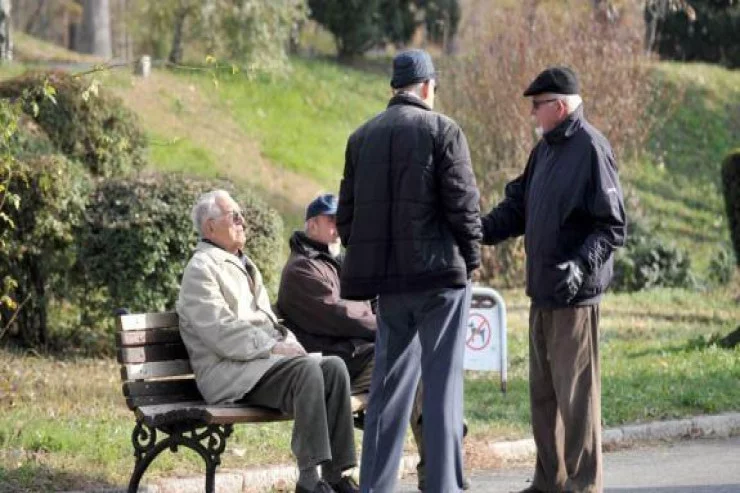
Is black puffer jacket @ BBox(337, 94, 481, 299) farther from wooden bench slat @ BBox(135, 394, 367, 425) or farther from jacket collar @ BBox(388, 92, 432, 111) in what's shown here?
wooden bench slat @ BBox(135, 394, 367, 425)

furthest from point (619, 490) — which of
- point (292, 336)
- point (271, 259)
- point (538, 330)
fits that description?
point (271, 259)

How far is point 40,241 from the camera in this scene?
12.3 m

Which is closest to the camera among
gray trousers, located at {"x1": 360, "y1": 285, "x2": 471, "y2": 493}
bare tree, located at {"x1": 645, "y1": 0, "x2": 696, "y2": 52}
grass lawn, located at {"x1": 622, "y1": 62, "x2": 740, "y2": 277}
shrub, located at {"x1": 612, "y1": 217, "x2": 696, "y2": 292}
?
gray trousers, located at {"x1": 360, "y1": 285, "x2": 471, "y2": 493}

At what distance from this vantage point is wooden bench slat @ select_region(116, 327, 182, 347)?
783cm

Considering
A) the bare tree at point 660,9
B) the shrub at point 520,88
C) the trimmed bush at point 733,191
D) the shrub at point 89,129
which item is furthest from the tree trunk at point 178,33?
the trimmed bush at point 733,191

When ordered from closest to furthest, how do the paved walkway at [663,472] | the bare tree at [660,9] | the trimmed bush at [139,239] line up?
the paved walkway at [663,472]
the trimmed bush at [139,239]
the bare tree at [660,9]

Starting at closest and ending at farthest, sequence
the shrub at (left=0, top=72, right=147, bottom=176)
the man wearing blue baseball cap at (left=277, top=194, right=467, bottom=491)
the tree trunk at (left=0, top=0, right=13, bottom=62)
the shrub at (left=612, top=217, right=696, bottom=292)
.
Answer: the man wearing blue baseball cap at (left=277, top=194, right=467, bottom=491) → the shrub at (left=0, top=72, right=147, bottom=176) → the shrub at (left=612, top=217, right=696, bottom=292) → the tree trunk at (left=0, top=0, right=13, bottom=62)

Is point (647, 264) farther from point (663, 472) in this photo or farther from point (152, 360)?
point (152, 360)

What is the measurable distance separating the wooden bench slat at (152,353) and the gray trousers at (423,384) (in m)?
1.28

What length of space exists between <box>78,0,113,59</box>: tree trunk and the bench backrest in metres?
21.2

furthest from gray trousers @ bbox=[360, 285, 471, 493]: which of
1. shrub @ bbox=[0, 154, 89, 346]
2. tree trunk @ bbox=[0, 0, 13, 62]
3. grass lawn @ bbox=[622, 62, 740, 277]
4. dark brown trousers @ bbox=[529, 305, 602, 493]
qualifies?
grass lawn @ bbox=[622, 62, 740, 277]

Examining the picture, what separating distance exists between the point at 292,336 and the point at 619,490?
2011 mm

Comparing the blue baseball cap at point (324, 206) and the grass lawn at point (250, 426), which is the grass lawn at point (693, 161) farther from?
the blue baseball cap at point (324, 206)

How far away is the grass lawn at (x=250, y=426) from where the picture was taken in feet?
27.5
